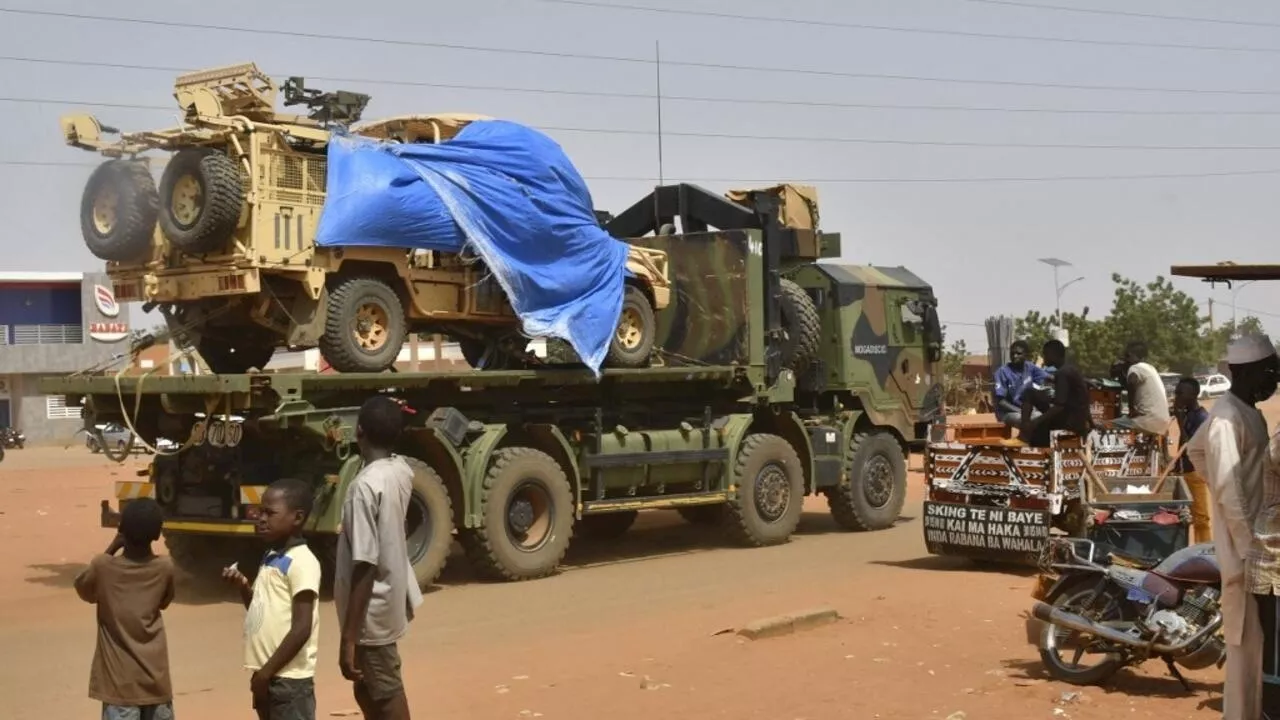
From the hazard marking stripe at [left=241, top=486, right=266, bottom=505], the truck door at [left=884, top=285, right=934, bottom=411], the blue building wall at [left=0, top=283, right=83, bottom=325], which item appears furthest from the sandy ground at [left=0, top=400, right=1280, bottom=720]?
the blue building wall at [left=0, top=283, right=83, bottom=325]

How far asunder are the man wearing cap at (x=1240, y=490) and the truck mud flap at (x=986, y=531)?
631cm

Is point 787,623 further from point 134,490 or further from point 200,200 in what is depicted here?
point 134,490

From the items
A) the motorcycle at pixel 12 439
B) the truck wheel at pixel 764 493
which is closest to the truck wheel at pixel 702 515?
the truck wheel at pixel 764 493

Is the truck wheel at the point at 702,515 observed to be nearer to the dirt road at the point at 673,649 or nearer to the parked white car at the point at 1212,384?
the dirt road at the point at 673,649

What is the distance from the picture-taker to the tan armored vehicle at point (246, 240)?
11.9 m

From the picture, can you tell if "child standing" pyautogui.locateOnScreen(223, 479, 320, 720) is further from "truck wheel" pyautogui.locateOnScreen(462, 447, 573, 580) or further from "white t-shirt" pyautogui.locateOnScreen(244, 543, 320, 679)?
"truck wheel" pyautogui.locateOnScreen(462, 447, 573, 580)

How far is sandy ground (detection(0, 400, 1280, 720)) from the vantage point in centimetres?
815

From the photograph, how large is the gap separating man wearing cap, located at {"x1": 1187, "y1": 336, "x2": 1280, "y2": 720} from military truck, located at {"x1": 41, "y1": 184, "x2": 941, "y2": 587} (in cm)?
713

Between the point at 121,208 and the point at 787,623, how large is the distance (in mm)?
6504

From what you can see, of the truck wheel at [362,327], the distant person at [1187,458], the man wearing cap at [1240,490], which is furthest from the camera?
the distant person at [1187,458]

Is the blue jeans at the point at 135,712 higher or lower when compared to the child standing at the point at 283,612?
lower

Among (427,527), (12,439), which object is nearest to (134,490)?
(427,527)

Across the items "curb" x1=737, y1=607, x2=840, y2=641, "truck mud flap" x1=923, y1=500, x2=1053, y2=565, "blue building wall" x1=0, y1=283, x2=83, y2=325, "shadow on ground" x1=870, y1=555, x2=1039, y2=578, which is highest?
"blue building wall" x1=0, y1=283, x2=83, y2=325

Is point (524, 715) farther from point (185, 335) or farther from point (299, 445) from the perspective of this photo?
point (185, 335)
